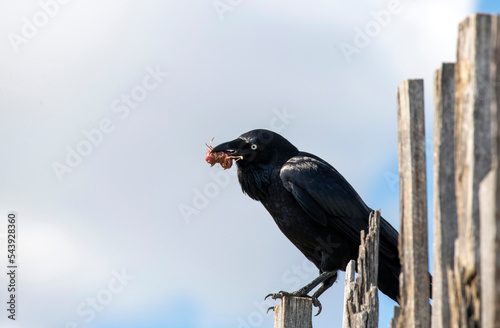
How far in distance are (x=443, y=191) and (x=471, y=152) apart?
1.41ft

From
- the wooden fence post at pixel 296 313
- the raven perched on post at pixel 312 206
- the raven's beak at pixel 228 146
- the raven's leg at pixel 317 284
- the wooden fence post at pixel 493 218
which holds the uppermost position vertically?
the raven's beak at pixel 228 146

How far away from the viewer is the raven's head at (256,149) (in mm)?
7195

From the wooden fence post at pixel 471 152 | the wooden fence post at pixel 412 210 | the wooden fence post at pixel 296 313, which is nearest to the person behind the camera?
the wooden fence post at pixel 471 152

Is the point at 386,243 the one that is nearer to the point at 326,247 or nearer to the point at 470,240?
the point at 326,247

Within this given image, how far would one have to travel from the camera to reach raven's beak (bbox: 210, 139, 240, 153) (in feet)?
23.5

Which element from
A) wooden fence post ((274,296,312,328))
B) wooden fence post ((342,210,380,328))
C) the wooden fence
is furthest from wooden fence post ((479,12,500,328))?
wooden fence post ((274,296,312,328))

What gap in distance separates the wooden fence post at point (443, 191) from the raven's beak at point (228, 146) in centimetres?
441

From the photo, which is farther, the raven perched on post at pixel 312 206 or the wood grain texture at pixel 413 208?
the raven perched on post at pixel 312 206

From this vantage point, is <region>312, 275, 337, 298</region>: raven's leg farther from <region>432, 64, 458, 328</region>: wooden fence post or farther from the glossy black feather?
<region>432, 64, 458, 328</region>: wooden fence post

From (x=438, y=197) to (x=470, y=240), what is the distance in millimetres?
475

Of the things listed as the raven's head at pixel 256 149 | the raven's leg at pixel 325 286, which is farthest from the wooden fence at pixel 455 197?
the raven's head at pixel 256 149

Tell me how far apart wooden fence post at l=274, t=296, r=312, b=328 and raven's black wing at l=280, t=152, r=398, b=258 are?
6.62ft

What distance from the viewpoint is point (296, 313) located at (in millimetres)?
4750

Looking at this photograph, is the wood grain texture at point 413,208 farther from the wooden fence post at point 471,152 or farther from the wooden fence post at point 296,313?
the wooden fence post at point 296,313
